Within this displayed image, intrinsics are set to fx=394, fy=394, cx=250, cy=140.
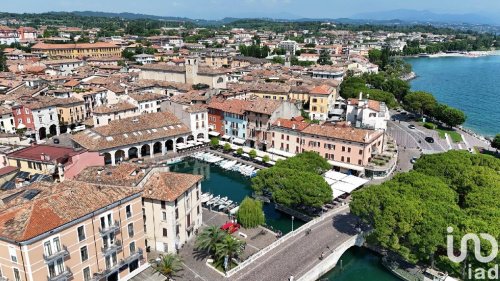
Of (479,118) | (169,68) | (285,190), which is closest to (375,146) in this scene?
(285,190)

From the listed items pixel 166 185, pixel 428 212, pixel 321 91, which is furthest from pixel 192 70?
pixel 428 212

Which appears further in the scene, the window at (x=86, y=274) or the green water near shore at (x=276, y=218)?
the green water near shore at (x=276, y=218)

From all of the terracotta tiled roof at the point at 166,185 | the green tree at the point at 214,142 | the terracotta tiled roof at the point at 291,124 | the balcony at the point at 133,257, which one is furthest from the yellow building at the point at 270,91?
the balcony at the point at 133,257

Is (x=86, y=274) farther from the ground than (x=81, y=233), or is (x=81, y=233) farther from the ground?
(x=81, y=233)

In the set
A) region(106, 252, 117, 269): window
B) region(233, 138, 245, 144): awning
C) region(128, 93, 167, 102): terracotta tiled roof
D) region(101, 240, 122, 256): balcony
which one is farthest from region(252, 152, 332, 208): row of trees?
region(128, 93, 167, 102): terracotta tiled roof

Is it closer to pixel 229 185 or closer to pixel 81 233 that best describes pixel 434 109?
pixel 229 185

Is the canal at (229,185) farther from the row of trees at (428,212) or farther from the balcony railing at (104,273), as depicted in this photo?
the balcony railing at (104,273)
